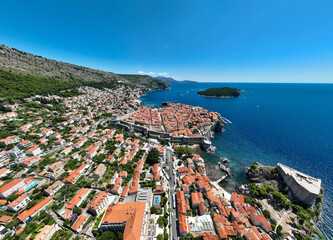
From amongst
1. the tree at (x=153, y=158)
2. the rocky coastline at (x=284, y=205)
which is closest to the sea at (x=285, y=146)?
the rocky coastline at (x=284, y=205)

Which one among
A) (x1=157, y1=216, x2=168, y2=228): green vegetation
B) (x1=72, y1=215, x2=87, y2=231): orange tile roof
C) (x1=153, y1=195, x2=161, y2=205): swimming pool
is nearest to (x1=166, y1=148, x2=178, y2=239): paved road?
(x1=157, y1=216, x2=168, y2=228): green vegetation

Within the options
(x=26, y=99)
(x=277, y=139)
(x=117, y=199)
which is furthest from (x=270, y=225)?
(x=26, y=99)

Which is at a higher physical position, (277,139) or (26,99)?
(26,99)

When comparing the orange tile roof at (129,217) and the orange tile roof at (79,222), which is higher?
the orange tile roof at (129,217)

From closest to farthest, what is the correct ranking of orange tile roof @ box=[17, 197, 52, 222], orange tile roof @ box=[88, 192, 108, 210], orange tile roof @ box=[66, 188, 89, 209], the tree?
orange tile roof @ box=[17, 197, 52, 222] < orange tile roof @ box=[88, 192, 108, 210] < orange tile roof @ box=[66, 188, 89, 209] < the tree

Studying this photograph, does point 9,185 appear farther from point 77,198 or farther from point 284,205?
point 284,205

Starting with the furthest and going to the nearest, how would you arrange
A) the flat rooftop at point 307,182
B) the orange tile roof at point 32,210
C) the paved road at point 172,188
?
the flat rooftop at point 307,182 → the paved road at point 172,188 → the orange tile roof at point 32,210

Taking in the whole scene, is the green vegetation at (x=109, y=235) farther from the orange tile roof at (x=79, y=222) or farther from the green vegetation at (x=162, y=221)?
the green vegetation at (x=162, y=221)

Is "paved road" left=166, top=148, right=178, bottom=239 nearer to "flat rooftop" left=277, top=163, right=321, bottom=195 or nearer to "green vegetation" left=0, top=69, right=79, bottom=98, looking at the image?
"flat rooftop" left=277, top=163, right=321, bottom=195

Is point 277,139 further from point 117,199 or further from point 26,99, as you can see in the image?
point 26,99

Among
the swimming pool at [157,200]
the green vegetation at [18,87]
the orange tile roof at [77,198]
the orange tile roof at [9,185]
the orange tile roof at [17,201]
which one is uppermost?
the green vegetation at [18,87]

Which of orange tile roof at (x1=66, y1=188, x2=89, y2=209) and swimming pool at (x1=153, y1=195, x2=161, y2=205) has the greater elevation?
orange tile roof at (x1=66, y1=188, x2=89, y2=209)
